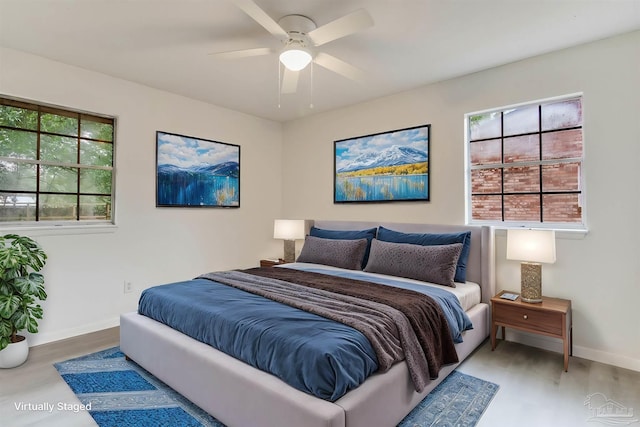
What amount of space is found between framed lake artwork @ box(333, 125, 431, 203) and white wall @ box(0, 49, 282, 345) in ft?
4.45

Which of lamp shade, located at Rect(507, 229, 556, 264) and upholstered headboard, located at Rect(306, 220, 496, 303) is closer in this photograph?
lamp shade, located at Rect(507, 229, 556, 264)

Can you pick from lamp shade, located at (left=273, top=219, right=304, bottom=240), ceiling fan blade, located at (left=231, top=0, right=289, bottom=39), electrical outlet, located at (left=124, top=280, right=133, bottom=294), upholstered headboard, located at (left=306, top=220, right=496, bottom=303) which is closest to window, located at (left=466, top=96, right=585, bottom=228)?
upholstered headboard, located at (left=306, top=220, right=496, bottom=303)

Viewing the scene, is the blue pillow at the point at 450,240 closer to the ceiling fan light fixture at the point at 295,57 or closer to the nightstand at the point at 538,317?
the nightstand at the point at 538,317

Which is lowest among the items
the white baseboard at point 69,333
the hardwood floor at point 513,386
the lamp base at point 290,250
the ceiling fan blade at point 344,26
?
the hardwood floor at point 513,386

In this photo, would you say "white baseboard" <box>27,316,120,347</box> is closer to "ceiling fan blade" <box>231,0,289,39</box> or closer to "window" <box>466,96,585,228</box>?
"ceiling fan blade" <box>231,0,289,39</box>

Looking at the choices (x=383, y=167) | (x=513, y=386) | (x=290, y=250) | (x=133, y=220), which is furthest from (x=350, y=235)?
(x=133, y=220)

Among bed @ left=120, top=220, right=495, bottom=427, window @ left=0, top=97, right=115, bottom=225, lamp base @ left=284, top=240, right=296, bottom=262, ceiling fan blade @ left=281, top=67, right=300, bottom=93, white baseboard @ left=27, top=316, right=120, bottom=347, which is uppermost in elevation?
ceiling fan blade @ left=281, top=67, right=300, bottom=93

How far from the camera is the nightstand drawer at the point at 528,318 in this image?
8.41 ft

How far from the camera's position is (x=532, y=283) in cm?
276

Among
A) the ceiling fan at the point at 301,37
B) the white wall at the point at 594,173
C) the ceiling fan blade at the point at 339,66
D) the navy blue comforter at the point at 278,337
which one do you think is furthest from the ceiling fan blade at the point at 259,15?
the white wall at the point at 594,173

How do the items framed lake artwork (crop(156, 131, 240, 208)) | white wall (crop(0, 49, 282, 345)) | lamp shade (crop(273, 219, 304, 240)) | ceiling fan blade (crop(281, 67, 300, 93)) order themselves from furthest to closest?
lamp shade (crop(273, 219, 304, 240)) → framed lake artwork (crop(156, 131, 240, 208)) → white wall (crop(0, 49, 282, 345)) → ceiling fan blade (crop(281, 67, 300, 93))

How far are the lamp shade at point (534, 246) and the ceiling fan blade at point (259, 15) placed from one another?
7.99 ft

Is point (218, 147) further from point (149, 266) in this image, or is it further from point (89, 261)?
point (89, 261)

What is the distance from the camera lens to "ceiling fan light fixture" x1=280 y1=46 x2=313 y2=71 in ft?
7.77
